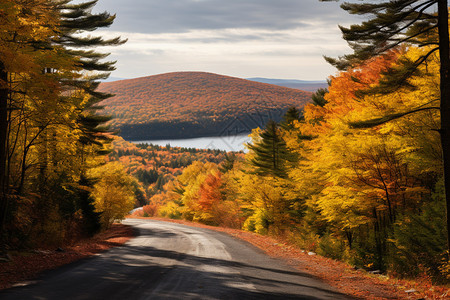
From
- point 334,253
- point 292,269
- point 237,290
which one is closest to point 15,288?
point 237,290

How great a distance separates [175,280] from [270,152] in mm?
29974

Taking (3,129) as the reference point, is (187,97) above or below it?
above

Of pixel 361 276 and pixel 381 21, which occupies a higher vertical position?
pixel 381 21

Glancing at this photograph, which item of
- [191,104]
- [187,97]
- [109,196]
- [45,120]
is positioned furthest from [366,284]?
[187,97]

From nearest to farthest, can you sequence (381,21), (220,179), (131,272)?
(381,21)
(131,272)
(220,179)

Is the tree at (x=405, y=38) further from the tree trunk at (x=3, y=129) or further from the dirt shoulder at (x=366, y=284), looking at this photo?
the tree trunk at (x=3, y=129)

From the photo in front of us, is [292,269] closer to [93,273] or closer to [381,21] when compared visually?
[93,273]

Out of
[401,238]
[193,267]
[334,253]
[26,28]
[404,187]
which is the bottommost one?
[334,253]

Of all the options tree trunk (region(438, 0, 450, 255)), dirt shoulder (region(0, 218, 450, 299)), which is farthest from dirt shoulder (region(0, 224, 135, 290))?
tree trunk (region(438, 0, 450, 255))

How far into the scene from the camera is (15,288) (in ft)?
31.4

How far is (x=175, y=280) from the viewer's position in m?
11.3

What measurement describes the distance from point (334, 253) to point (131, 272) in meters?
13.6

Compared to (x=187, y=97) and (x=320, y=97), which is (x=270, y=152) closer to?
(x=320, y=97)

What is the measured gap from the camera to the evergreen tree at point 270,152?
39.2m
